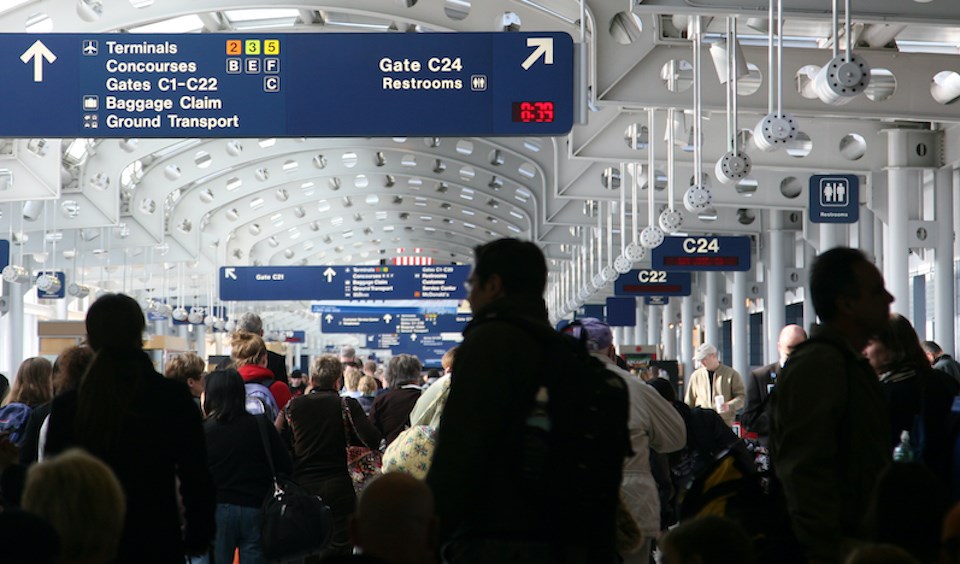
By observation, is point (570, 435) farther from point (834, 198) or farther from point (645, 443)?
point (834, 198)

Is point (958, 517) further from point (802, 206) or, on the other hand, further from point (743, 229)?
point (743, 229)

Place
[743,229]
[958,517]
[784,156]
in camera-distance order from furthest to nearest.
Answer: [743,229]
[784,156]
[958,517]

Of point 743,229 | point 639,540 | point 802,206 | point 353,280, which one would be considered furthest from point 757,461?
point 353,280

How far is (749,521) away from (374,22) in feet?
49.6

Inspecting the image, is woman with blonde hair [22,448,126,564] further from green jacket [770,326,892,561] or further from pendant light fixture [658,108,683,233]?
pendant light fixture [658,108,683,233]

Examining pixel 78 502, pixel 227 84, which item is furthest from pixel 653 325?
pixel 78 502

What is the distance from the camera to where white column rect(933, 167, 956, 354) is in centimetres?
1423

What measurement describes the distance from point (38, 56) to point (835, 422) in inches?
356

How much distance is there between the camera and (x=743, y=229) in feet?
77.7

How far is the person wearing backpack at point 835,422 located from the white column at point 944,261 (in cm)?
1123

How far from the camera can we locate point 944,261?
14242 mm

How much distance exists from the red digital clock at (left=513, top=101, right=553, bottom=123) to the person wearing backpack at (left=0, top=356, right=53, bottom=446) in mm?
4809

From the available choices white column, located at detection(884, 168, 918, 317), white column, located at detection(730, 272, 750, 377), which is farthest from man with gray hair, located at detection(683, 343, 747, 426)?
white column, located at detection(730, 272, 750, 377)

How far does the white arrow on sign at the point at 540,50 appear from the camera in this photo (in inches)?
413
